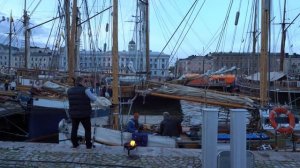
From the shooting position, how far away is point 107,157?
9453mm

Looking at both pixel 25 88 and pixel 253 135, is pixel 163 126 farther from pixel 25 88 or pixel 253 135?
pixel 25 88

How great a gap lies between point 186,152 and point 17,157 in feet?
11.6

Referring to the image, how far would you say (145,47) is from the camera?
116 feet

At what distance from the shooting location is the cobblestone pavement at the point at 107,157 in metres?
8.73

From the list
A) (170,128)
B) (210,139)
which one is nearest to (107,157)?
(210,139)

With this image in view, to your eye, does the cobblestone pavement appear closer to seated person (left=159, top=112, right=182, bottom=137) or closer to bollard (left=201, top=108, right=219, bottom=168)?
bollard (left=201, top=108, right=219, bottom=168)

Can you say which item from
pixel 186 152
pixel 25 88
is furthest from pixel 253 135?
pixel 25 88

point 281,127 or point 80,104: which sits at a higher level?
point 80,104

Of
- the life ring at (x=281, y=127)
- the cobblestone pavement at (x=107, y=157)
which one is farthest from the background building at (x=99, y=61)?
the cobblestone pavement at (x=107, y=157)

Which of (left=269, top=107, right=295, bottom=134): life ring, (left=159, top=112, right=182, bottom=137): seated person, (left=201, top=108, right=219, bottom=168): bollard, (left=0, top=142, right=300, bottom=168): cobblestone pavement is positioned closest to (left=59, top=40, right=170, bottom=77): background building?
(left=159, top=112, right=182, bottom=137): seated person

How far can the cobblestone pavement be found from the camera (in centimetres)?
873

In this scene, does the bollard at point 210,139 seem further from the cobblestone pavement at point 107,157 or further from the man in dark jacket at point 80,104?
the man in dark jacket at point 80,104

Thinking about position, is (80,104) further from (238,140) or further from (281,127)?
(238,140)

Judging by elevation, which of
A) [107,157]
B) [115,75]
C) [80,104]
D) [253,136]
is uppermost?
[115,75]
